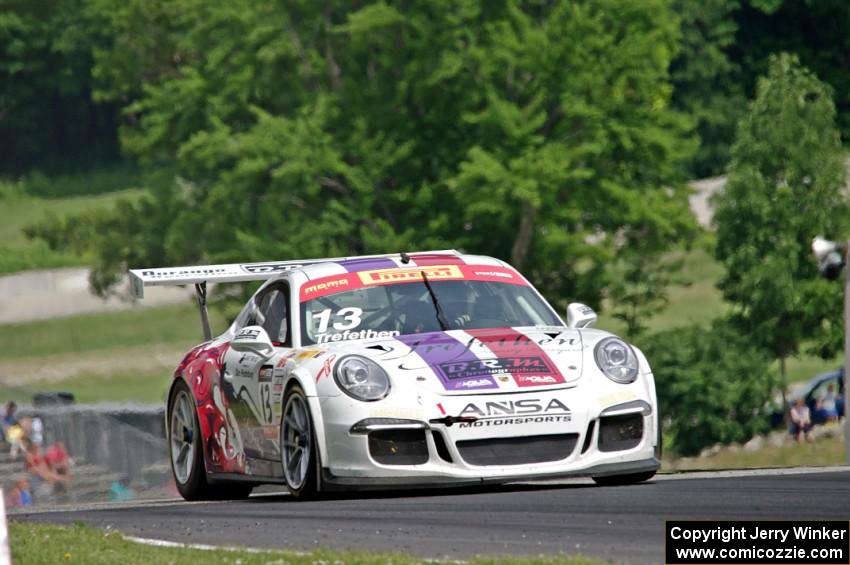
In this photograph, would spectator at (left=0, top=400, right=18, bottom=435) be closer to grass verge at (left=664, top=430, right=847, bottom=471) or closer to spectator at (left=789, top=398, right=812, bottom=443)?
grass verge at (left=664, top=430, right=847, bottom=471)

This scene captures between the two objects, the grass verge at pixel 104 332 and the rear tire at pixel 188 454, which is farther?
the grass verge at pixel 104 332

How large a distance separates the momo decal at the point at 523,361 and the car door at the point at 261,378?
139 cm

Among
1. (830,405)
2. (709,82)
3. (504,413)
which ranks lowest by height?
(504,413)

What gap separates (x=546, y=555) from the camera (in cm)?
860

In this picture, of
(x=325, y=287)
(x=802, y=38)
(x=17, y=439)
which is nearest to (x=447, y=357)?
(x=325, y=287)

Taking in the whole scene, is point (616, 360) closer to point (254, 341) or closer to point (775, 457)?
point (254, 341)

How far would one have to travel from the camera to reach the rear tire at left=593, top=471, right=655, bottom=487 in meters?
12.4

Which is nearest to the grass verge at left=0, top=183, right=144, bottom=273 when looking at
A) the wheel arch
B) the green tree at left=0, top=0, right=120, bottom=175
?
the green tree at left=0, top=0, right=120, bottom=175

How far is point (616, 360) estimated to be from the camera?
1214 centimetres

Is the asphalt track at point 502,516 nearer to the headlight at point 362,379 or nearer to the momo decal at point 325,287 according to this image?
the headlight at point 362,379

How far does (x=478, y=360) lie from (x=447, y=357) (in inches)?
7.2

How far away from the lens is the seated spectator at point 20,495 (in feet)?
101

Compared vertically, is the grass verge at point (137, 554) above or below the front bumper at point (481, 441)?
below

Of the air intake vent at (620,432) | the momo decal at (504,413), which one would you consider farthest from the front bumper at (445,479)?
the momo decal at (504,413)
